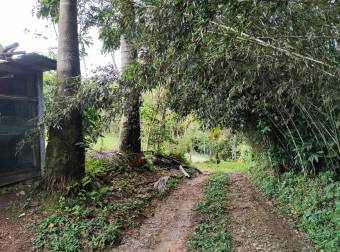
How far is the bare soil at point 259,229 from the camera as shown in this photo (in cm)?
431

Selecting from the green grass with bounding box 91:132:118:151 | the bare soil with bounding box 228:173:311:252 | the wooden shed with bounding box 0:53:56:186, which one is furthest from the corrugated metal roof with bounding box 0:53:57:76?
the bare soil with bounding box 228:173:311:252

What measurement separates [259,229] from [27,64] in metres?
4.52

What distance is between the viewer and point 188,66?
13.1ft

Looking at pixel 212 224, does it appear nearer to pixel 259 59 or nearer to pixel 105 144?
pixel 259 59

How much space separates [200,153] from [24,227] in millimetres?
16512

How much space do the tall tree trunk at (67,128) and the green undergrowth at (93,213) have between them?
A: 0.28 m

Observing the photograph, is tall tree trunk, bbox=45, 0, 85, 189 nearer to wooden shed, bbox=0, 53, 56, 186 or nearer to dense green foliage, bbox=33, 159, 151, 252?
dense green foliage, bbox=33, 159, 151, 252

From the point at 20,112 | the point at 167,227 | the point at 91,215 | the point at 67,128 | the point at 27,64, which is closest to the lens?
the point at 91,215

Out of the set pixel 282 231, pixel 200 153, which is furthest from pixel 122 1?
pixel 200 153

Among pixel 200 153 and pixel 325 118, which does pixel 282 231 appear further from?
pixel 200 153

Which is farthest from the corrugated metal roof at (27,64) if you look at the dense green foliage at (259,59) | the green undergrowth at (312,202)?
the green undergrowth at (312,202)

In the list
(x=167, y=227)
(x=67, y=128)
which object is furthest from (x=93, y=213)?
(x=67, y=128)

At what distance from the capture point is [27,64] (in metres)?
5.82

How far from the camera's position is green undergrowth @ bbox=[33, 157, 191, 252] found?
Result: 14.3 feet
